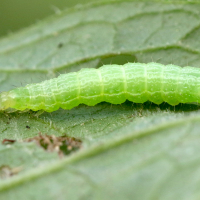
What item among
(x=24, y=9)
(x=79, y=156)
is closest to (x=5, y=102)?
(x=79, y=156)

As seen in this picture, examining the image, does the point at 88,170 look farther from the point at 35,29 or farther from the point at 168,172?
the point at 35,29

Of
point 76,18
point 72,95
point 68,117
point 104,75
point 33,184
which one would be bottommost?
point 33,184

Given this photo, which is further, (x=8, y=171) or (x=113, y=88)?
(x=113, y=88)

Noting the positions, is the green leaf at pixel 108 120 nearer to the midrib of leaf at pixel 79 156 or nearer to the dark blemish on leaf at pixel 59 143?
the midrib of leaf at pixel 79 156

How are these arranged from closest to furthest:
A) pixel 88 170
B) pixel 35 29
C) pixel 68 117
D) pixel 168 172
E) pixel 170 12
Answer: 1. pixel 168 172
2. pixel 88 170
3. pixel 68 117
4. pixel 170 12
5. pixel 35 29

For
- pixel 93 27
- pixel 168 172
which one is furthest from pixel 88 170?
pixel 93 27

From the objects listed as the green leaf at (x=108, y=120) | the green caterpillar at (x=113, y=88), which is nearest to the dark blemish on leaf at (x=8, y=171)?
the green leaf at (x=108, y=120)

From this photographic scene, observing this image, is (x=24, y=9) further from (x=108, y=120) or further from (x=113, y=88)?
(x=108, y=120)
